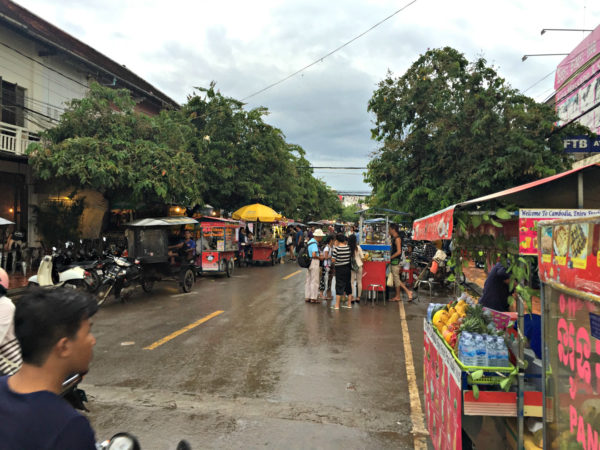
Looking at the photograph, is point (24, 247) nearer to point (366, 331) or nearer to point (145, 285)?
point (145, 285)

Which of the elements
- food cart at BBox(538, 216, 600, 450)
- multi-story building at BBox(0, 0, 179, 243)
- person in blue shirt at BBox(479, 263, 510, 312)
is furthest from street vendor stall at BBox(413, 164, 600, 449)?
multi-story building at BBox(0, 0, 179, 243)

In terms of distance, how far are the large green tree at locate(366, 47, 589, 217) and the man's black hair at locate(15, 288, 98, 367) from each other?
42.6 ft

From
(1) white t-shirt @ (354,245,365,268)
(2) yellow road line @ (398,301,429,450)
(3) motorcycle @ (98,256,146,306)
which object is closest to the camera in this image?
(2) yellow road line @ (398,301,429,450)

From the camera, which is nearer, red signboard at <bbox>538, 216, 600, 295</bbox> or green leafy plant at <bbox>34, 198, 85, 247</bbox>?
red signboard at <bbox>538, 216, 600, 295</bbox>

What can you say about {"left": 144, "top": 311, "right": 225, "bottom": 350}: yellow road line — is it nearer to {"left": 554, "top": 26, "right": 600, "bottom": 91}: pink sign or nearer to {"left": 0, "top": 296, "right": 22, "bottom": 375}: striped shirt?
{"left": 0, "top": 296, "right": 22, "bottom": 375}: striped shirt

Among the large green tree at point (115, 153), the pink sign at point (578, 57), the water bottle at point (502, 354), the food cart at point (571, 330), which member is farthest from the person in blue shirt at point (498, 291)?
the pink sign at point (578, 57)

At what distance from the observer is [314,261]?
10250mm

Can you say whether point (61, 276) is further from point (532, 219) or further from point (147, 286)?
point (532, 219)

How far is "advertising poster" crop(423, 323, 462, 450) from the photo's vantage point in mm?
2900

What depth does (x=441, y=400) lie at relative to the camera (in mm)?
3383

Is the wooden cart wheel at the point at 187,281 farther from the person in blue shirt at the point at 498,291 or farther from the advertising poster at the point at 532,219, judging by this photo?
the advertising poster at the point at 532,219

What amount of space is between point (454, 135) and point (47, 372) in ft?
46.4

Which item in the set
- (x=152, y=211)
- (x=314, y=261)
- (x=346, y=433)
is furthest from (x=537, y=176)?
(x=152, y=211)

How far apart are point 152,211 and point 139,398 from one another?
16350mm
